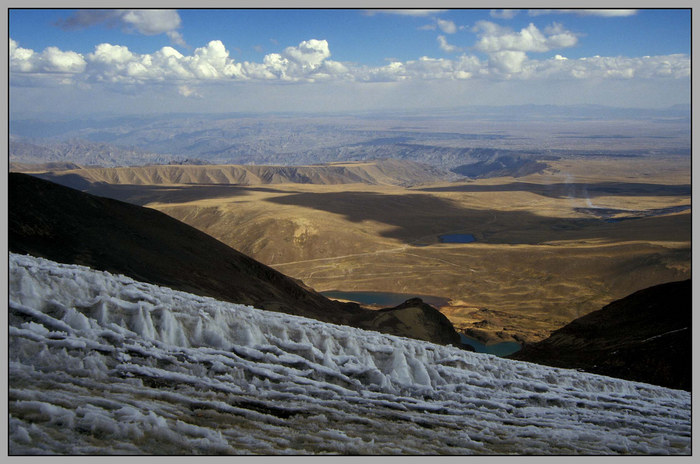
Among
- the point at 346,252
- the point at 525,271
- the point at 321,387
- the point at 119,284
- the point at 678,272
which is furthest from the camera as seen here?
the point at 346,252

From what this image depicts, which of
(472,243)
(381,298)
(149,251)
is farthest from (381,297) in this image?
(149,251)

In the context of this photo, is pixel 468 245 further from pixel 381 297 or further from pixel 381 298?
pixel 381 298

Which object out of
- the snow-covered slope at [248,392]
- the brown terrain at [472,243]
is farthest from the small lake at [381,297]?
the snow-covered slope at [248,392]

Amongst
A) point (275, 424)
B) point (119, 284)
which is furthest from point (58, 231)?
point (275, 424)

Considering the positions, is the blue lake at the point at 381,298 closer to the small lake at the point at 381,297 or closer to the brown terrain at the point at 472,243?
the small lake at the point at 381,297

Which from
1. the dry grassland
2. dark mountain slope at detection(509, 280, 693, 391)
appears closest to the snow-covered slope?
dark mountain slope at detection(509, 280, 693, 391)

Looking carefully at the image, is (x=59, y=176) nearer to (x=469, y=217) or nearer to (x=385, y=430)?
(x=469, y=217)
